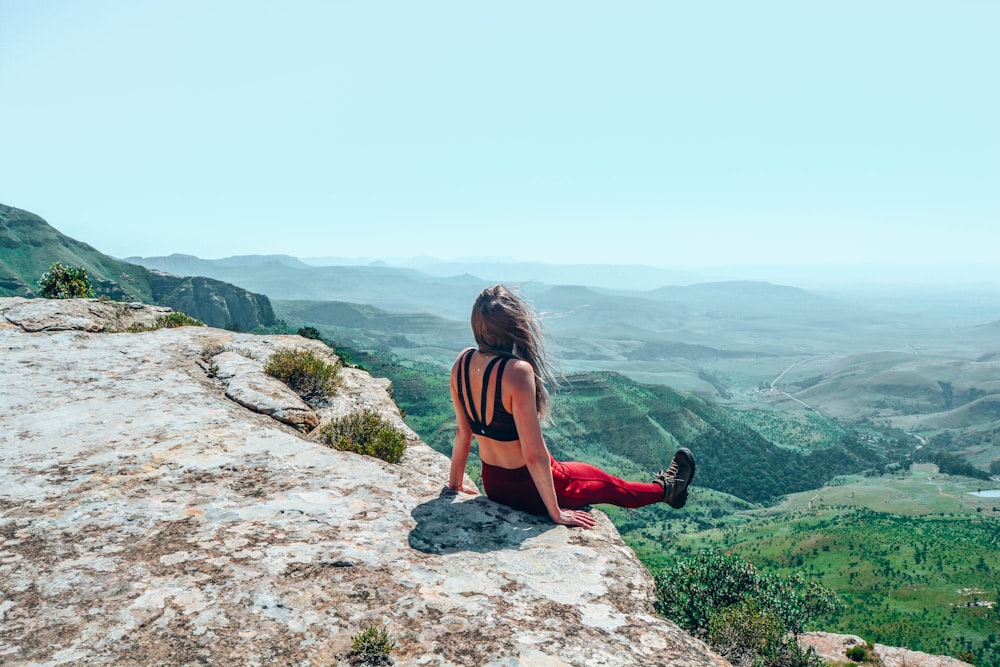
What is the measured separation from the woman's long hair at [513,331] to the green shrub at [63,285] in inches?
936

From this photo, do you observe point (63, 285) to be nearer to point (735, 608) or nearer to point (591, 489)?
point (591, 489)

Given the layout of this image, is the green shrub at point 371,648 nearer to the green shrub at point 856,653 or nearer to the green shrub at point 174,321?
the green shrub at point 856,653

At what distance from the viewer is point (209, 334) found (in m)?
13.8

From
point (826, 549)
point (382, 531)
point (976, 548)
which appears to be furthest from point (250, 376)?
point (976, 548)

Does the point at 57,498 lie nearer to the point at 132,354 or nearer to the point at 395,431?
the point at 395,431

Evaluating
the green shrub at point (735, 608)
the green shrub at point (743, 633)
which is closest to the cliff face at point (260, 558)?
the green shrub at point (735, 608)

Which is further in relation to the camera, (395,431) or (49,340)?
(49,340)

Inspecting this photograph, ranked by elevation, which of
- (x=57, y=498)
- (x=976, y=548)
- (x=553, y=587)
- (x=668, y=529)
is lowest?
(x=668, y=529)

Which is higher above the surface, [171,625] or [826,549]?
[171,625]

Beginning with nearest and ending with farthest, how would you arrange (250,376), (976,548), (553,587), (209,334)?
(553,587), (250,376), (209,334), (976,548)

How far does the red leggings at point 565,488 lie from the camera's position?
626 cm

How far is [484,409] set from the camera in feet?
20.0

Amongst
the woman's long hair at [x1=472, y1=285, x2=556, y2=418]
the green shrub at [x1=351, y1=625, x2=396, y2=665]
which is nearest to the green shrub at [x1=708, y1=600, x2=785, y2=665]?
the woman's long hair at [x1=472, y1=285, x2=556, y2=418]

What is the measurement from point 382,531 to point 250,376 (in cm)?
647
